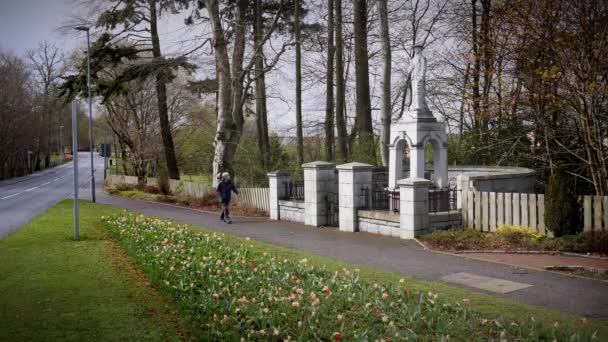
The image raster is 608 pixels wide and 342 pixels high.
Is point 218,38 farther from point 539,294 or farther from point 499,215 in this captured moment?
point 539,294

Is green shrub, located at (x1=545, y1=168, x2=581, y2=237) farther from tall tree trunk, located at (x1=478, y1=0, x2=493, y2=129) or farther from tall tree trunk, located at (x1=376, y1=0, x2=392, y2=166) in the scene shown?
tall tree trunk, located at (x1=376, y1=0, x2=392, y2=166)

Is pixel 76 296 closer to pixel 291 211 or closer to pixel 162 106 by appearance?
pixel 291 211

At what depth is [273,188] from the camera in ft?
59.2

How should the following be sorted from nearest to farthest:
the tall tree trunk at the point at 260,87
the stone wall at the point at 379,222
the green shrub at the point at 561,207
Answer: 1. the green shrub at the point at 561,207
2. the stone wall at the point at 379,222
3. the tall tree trunk at the point at 260,87

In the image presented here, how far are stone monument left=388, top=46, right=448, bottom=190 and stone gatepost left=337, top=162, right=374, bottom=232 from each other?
1487 mm

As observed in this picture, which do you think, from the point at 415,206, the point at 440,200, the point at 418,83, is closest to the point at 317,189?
the point at 440,200

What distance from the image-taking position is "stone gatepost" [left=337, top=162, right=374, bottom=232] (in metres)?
14.4

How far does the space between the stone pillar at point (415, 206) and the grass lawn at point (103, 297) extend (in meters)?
3.01

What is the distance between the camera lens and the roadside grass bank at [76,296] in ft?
20.2

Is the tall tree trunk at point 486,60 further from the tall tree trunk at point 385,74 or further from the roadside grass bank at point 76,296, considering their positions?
the roadside grass bank at point 76,296

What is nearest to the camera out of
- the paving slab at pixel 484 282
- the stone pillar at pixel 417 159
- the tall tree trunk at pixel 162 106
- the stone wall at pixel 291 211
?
the paving slab at pixel 484 282

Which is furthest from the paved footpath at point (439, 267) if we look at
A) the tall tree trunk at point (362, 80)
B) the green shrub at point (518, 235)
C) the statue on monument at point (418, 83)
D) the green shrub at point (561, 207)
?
the tall tree trunk at point (362, 80)

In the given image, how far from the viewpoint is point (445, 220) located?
13.1 metres

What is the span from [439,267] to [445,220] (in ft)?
12.0
